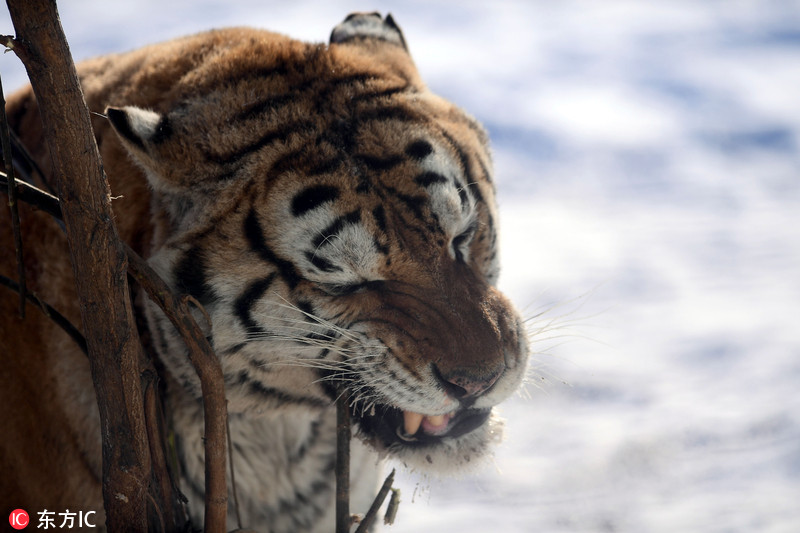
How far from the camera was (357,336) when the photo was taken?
200cm

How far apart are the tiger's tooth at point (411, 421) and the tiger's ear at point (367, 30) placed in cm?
118

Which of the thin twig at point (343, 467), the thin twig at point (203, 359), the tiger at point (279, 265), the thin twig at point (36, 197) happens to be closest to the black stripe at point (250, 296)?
the tiger at point (279, 265)

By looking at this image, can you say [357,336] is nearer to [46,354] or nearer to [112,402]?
[112,402]

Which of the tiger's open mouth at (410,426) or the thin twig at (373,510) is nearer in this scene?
the thin twig at (373,510)

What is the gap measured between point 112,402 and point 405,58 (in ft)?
4.77

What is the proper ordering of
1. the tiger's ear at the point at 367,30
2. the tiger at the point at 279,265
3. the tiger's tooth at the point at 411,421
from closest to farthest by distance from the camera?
the tiger at the point at 279,265 < the tiger's tooth at the point at 411,421 < the tiger's ear at the point at 367,30

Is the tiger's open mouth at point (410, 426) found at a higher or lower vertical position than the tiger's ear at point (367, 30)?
A: lower

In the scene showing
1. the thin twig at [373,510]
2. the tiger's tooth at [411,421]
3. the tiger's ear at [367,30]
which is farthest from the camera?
the tiger's ear at [367,30]

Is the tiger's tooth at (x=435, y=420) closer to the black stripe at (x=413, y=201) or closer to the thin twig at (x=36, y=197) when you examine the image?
the black stripe at (x=413, y=201)

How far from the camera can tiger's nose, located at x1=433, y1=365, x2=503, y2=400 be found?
6.29 feet

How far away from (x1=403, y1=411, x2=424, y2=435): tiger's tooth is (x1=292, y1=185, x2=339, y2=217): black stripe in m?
0.62

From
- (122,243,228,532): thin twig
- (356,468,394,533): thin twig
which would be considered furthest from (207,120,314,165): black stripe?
(356,468,394,533): thin twig

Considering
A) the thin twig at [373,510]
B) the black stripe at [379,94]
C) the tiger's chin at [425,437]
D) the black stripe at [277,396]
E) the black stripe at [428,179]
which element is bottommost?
the thin twig at [373,510]

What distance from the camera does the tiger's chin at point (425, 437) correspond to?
2.18 m
